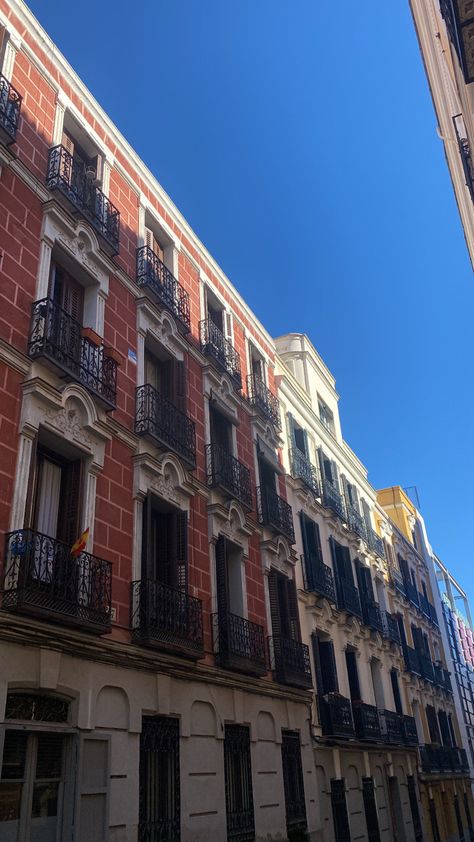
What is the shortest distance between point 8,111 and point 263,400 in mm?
10971

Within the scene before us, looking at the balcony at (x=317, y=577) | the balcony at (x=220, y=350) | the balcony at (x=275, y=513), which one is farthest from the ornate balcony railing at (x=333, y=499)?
the balcony at (x=220, y=350)

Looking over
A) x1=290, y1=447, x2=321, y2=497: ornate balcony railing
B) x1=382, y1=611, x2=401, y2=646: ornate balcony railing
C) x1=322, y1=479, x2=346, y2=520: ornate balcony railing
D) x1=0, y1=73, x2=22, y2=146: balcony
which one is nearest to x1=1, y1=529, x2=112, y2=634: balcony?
x1=0, y1=73, x2=22, y2=146: balcony

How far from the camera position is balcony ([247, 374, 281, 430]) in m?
20.4

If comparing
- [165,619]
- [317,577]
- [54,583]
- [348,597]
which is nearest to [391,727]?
[348,597]

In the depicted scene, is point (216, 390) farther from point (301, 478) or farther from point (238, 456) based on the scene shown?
point (301, 478)

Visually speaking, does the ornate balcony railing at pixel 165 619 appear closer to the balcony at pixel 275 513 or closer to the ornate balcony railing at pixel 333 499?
the balcony at pixel 275 513

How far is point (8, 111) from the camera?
12.4 m

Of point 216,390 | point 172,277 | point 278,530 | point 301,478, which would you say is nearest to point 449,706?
point 301,478

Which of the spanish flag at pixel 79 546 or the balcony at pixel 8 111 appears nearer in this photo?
the spanish flag at pixel 79 546

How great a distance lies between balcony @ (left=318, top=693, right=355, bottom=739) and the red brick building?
1.68m

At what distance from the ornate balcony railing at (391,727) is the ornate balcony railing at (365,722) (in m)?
1.01

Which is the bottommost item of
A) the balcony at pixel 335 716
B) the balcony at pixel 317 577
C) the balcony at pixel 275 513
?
the balcony at pixel 335 716

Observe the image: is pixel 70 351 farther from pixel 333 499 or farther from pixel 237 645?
pixel 333 499

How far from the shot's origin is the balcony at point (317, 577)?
20.7 meters
